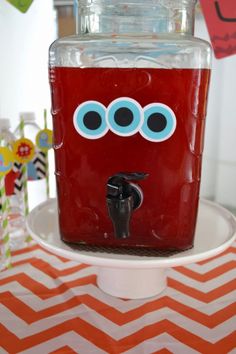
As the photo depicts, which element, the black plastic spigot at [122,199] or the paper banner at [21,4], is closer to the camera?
the black plastic spigot at [122,199]

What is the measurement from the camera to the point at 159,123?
0.56 metres

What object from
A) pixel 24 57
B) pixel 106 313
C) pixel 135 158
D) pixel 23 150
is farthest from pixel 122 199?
pixel 24 57

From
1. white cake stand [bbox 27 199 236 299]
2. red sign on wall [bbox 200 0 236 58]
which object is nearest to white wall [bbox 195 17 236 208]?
red sign on wall [bbox 200 0 236 58]

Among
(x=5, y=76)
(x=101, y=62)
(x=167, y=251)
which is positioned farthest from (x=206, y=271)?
(x=5, y=76)

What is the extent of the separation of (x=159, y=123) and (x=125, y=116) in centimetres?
5

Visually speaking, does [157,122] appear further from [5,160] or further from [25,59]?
[25,59]

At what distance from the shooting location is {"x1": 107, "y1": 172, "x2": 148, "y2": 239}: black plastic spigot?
21.2 inches

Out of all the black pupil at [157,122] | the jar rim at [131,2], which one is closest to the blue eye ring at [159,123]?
the black pupil at [157,122]

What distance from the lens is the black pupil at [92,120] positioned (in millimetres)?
565

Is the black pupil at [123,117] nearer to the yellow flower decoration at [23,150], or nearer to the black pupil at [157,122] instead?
the black pupil at [157,122]

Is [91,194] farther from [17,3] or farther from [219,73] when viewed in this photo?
[219,73]

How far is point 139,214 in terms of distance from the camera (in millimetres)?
600

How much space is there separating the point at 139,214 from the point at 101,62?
0.76 ft

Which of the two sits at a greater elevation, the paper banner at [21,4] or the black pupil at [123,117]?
the paper banner at [21,4]
